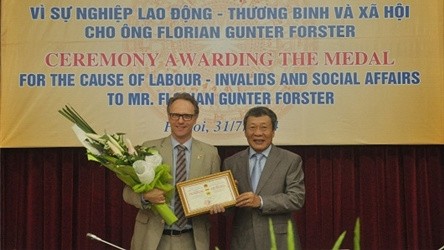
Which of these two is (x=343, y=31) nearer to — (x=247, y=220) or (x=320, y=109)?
(x=320, y=109)

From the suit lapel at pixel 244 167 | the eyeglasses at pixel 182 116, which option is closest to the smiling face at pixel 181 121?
the eyeglasses at pixel 182 116

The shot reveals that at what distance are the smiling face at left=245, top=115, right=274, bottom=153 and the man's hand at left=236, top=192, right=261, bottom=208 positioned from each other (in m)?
0.25

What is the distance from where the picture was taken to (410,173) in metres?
4.66

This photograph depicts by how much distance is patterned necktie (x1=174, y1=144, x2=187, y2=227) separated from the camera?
323cm

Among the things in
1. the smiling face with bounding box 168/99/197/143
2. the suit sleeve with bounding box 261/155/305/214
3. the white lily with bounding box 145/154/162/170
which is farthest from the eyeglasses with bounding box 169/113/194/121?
the suit sleeve with bounding box 261/155/305/214

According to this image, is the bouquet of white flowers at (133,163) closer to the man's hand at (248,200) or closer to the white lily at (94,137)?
the white lily at (94,137)

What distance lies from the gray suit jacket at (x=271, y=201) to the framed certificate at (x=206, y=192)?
0.47 ft

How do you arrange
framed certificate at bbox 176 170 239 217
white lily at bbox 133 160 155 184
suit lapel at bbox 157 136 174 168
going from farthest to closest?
suit lapel at bbox 157 136 174 168 < framed certificate at bbox 176 170 239 217 < white lily at bbox 133 160 155 184

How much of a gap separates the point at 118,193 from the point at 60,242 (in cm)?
51

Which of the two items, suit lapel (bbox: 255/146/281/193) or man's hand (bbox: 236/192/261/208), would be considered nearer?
man's hand (bbox: 236/192/261/208)

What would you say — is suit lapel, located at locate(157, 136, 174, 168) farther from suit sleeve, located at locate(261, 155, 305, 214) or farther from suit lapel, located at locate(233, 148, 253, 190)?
suit sleeve, located at locate(261, 155, 305, 214)

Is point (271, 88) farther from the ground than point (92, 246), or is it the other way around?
point (271, 88)

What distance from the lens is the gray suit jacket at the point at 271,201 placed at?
3.22 meters

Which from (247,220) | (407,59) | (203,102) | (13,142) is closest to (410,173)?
(407,59)
